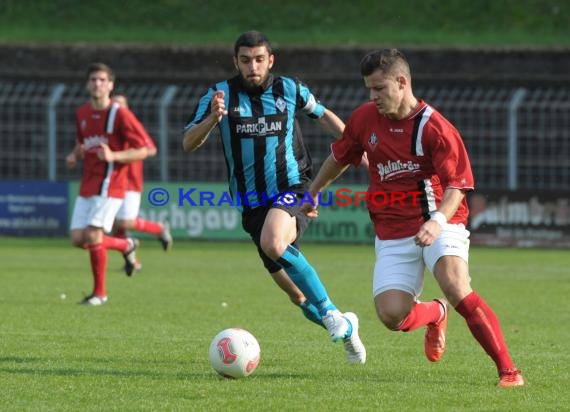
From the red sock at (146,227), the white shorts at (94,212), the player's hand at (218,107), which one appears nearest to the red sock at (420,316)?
the player's hand at (218,107)

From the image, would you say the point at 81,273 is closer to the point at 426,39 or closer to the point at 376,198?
the point at 376,198

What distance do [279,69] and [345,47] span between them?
4.20 ft

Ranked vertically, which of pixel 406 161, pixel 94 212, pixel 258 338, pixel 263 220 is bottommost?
pixel 258 338

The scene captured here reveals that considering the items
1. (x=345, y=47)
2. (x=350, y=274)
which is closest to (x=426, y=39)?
(x=345, y=47)

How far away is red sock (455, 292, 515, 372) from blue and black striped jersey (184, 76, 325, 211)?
6.74 ft

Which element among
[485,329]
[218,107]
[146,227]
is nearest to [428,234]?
[485,329]

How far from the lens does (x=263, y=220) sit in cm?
891

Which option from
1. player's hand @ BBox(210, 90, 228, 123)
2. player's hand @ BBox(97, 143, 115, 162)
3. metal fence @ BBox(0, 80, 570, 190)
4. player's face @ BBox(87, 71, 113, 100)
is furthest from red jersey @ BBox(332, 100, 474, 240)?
metal fence @ BBox(0, 80, 570, 190)

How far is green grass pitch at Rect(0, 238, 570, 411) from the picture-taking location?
6.96 metres

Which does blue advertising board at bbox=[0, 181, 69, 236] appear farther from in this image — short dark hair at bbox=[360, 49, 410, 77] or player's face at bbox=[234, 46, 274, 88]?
short dark hair at bbox=[360, 49, 410, 77]

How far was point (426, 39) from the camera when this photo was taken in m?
25.8

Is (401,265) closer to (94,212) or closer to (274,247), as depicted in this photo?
(274,247)

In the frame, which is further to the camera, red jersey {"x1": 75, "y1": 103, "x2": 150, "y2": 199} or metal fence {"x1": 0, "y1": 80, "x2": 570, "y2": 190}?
metal fence {"x1": 0, "y1": 80, "x2": 570, "y2": 190}

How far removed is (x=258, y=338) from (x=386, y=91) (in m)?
3.00
